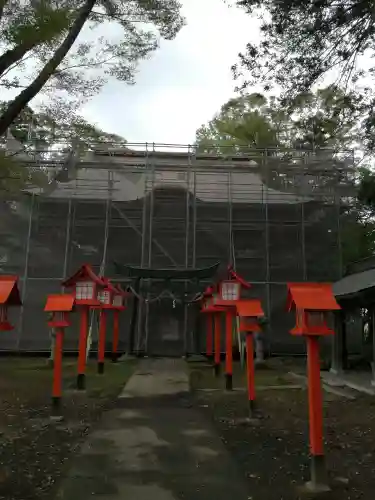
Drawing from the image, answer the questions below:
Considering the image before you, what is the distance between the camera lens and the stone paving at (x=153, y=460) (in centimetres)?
420

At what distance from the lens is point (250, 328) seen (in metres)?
7.54

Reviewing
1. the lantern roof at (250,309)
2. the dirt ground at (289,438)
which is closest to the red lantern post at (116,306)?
the dirt ground at (289,438)

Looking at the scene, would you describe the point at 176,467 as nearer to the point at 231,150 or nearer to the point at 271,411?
the point at 271,411

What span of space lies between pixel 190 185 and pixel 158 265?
3227mm

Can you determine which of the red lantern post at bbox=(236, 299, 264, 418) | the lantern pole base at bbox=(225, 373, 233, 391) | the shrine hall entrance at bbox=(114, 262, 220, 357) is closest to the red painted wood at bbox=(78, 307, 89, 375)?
the lantern pole base at bbox=(225, 373, 233, 391)

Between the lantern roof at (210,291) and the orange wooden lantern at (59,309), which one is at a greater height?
the lantern roof at (210,291)

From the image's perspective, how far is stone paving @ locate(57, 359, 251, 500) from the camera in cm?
420

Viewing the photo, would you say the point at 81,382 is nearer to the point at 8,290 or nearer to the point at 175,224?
the point at 8,290

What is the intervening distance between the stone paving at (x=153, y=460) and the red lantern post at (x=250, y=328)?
2.70 ft

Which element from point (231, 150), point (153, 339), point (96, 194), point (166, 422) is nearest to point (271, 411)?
point (166, 422)

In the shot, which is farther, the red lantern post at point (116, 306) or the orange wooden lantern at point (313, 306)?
the red lantern post at point (116, 306)

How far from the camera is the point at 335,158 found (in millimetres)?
17719

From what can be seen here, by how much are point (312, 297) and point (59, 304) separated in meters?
4.17

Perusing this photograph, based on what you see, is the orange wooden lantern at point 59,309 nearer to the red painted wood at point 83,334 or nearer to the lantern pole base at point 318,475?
the red painted wood at point 83,334
